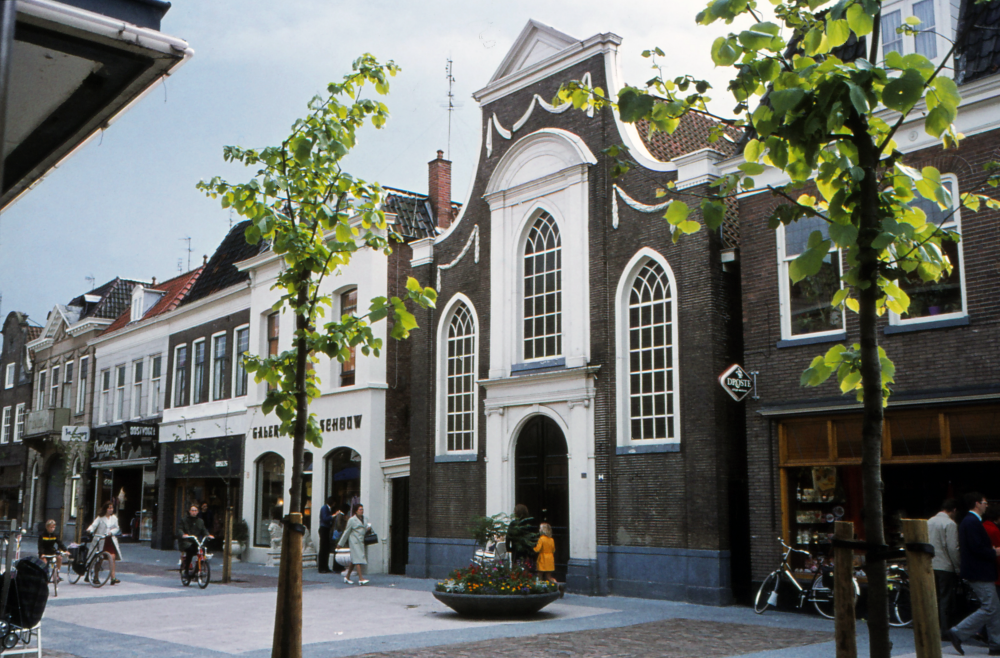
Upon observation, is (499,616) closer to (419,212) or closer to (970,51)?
(970,51)

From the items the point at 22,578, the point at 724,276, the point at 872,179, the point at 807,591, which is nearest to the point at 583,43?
the point at 724,276

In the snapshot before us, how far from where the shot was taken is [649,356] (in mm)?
18312

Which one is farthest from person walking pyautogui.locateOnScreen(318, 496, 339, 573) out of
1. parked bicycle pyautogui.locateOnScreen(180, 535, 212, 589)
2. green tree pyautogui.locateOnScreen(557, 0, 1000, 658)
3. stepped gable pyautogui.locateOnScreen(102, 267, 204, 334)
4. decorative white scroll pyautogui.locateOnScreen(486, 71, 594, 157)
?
green tree pyautogui.locateOnScreen(557, 0, 1000, 658)

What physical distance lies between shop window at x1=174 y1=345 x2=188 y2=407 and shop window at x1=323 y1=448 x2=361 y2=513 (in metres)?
9.69

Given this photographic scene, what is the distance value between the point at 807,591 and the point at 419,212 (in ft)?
53.1

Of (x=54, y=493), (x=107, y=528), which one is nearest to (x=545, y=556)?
(x=107, y=528)

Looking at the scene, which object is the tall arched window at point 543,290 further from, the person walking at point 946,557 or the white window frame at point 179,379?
the white window frame at point 179,379

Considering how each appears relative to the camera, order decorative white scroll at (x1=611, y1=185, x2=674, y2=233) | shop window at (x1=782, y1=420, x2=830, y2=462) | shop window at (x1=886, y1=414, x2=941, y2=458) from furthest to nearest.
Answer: decorative white scroll at (x1=611, y1=185, x2=674, y2=233) < shop window at (x1=782, y1=420, x2=830, y2=462) < shop window at (x1=886, y1=414, x2=941, y2=458)

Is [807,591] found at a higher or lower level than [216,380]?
lower

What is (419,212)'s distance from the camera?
Answer: 2730cm

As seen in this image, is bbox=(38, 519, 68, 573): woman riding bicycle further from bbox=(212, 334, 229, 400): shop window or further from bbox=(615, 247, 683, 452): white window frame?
bbox=(615, 247, 683, 452): white window frame

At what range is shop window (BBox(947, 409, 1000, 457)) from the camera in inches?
521

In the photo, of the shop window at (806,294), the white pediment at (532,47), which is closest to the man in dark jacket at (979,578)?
the shop window at (806,294)

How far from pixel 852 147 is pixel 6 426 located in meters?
52.0
